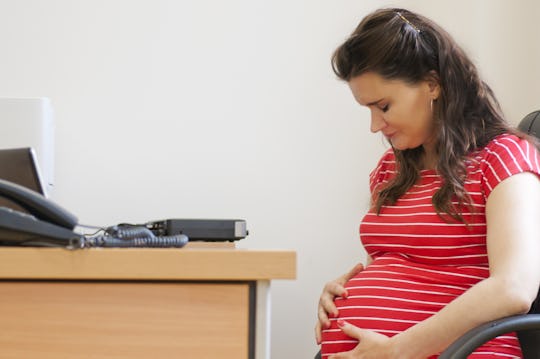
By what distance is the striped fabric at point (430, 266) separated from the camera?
4.64ft

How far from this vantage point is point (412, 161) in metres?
1.65

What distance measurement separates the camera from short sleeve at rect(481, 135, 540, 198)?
1388mm

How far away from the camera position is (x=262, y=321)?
2.54ft

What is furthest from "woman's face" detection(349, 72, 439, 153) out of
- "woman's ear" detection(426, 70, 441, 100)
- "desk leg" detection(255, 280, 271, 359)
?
"desk leg" detection(255, 280, 271, 359)

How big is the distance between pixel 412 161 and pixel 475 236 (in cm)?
27

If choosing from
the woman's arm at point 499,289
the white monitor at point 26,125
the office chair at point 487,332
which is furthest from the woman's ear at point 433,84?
the white monitor at point 26,125

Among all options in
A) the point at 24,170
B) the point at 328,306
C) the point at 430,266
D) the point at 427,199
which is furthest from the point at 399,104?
the point at 24,170

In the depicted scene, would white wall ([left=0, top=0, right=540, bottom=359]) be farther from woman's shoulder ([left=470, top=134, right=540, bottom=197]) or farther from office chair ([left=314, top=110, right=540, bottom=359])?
office chair ([left=314, top=110, right=540, bottom=359])

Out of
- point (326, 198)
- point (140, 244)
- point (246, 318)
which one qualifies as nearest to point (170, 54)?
point (326, 198)

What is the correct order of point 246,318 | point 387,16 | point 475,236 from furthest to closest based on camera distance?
point 387,16, point 475,236, point 246,318

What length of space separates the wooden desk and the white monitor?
4.68 ft

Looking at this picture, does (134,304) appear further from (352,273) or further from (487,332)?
(352,273)

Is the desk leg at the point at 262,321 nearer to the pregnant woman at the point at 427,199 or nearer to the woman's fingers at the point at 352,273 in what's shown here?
the pregnant woman at the point at 427,199

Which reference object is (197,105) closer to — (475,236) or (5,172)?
(475,236)
